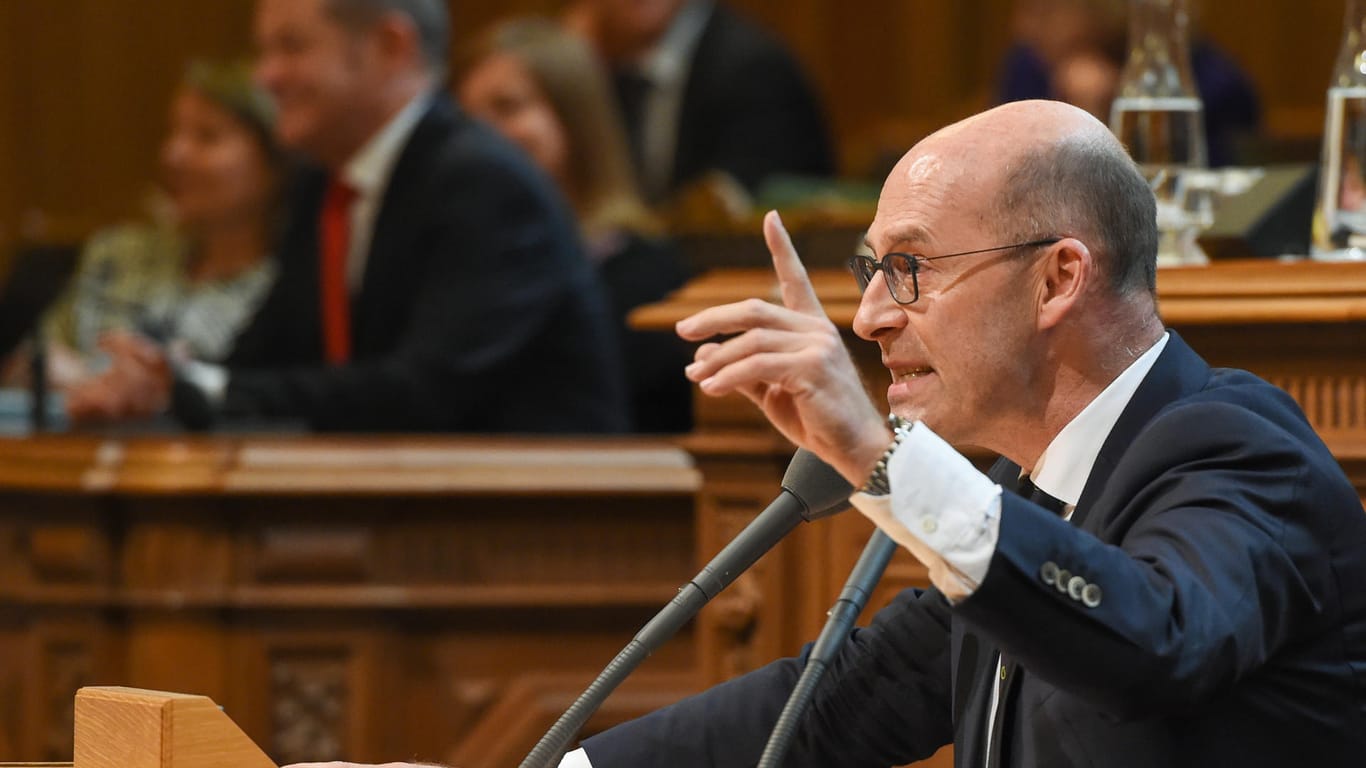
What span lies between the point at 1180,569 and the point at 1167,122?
1.37m

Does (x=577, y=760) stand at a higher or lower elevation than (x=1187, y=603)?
lower

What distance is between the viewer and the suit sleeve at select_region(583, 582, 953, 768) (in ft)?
6.43

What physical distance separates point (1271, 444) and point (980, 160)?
13.6 inches

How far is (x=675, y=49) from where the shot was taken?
607cm

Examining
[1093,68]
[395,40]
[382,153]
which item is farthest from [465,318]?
[1093,68]

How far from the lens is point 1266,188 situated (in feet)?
8.70

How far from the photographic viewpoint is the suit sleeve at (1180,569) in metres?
1.43

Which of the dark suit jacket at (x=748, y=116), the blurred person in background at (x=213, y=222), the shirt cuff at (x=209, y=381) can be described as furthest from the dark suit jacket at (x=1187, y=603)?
the blurred person in background at (x=213, y=222)

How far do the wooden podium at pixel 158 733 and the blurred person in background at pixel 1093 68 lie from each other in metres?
2.78

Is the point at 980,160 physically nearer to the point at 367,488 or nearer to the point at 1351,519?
the point at 1351,519

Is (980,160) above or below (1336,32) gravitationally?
above

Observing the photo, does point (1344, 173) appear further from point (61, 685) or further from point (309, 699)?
point (61, 685)

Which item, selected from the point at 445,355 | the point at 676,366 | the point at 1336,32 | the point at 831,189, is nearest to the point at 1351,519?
the point at 445,355

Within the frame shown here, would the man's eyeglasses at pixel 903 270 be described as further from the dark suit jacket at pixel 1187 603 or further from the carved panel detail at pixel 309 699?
the carved panel detail at pixel 309 699
